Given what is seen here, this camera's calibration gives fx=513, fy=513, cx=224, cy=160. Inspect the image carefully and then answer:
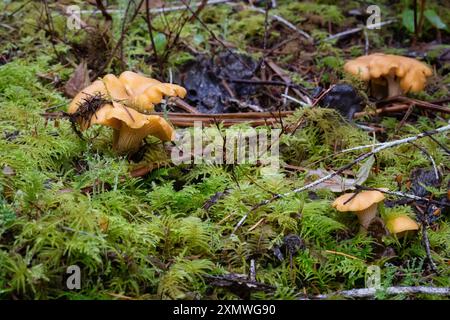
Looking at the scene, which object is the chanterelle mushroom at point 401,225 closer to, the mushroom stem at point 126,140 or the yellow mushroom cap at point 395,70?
the mushroom stem at point 126,140

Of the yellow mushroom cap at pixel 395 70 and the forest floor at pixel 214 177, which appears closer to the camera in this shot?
the forest floor at pixel 214 177

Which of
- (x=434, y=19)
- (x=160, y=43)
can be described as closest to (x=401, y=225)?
(x=160, y=43)

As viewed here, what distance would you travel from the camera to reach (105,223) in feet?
6.81

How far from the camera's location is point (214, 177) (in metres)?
2.67

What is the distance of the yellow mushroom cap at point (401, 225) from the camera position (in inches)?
92.4

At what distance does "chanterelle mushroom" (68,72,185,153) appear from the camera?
2471 millimetres

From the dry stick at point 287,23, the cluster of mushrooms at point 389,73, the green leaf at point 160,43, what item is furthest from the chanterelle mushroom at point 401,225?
the dry stick at point 287,23

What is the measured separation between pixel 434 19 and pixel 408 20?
0.22m

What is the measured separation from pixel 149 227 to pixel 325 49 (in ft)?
9.46

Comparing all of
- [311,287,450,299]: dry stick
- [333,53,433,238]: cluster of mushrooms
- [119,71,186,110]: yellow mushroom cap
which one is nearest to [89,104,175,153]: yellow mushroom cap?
[119,71,186,110]: yellow mushroom cap

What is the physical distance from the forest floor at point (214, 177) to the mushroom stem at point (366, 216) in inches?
1.3

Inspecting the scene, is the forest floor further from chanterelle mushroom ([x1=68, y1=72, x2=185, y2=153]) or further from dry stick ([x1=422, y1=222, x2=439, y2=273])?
chanterelle mushroom ([x1=68, y1=72, x2=185, y2=153])

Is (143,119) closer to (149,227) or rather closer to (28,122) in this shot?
(149,227)

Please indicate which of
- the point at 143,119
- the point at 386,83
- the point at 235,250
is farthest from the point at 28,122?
the point at 386,83
